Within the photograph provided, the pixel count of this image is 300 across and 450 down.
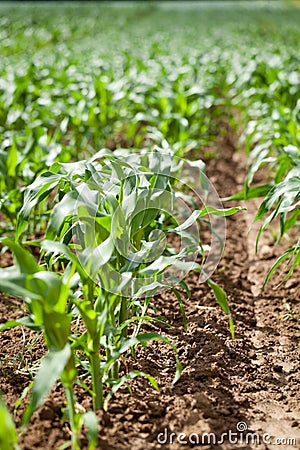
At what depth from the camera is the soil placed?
189 cm

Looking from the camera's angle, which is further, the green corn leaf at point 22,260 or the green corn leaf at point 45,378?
the green corn leaf at point 22,260

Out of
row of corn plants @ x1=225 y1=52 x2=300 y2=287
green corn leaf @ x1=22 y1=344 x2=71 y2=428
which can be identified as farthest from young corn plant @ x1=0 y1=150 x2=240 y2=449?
row of corn plants @ x1=225 y1=52 x2=300 y2=287

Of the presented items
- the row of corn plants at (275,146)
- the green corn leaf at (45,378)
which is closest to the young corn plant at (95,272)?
the green corn leaf at (45,378)

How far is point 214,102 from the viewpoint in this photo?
5.12m

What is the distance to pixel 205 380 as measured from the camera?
2.25 meters

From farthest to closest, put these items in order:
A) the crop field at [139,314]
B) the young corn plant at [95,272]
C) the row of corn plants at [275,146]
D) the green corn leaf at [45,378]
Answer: the row of corn plants at [275,146] → the crop field at [139,314] → the young corn plant at [95,272] → the green corn leaf at [45,378]

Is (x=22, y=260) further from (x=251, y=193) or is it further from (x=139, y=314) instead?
(x=251, y=193)

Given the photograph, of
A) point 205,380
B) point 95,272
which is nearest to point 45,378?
point 95,272

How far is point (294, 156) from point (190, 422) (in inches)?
64.0

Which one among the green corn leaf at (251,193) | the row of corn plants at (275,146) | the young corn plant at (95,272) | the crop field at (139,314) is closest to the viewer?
the young corn plant at (95,272)

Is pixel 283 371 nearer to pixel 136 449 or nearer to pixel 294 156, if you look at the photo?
pixel 136 449

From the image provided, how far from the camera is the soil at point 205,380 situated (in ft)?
6.21

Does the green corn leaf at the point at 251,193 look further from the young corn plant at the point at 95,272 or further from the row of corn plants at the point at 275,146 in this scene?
the young corn plant at the point at 95,272

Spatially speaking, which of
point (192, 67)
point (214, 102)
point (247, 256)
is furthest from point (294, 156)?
point (192, 67)
